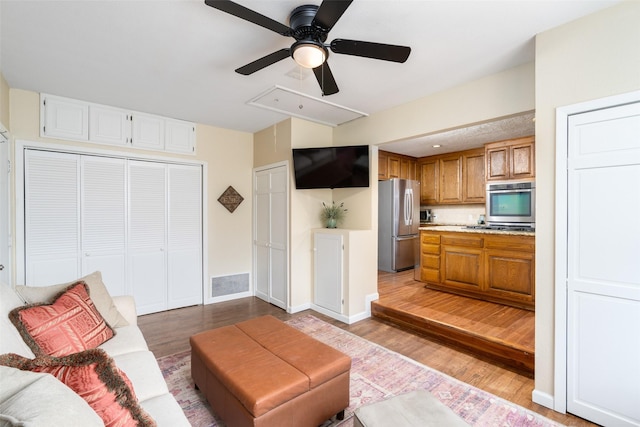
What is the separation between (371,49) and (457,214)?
4825mm

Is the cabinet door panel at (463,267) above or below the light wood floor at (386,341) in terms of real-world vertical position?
above

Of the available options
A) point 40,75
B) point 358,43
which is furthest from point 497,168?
point 40,75

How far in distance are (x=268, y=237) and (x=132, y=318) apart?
2.13m

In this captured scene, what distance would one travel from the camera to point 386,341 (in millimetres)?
3055

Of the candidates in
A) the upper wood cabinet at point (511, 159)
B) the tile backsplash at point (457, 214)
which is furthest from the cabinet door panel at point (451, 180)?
the upper wood cabinet at point (511, 159)

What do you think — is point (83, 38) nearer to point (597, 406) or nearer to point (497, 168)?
point (597, 406)

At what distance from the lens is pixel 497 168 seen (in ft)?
14.6

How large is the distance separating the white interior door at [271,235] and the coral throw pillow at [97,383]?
2896 mm

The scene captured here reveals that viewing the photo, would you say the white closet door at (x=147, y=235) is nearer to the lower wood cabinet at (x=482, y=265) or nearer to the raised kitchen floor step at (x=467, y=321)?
the raised kitchen floor step at (x=467, y=321)

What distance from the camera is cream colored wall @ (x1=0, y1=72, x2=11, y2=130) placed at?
271 centimetres

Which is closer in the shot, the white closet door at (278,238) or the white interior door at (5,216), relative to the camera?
the white interior door at (5,216)

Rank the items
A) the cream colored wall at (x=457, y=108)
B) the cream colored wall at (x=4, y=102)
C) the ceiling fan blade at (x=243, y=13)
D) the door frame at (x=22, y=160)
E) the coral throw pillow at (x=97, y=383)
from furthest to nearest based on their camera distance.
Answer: the door frame at (x=22, y=160) < the cream colored wall at (x=4, y=102) < the cream colored wall at (x=457, y=108) < the ceiling fan blade at (x=243, y=13) < the coral throw pillow at (x=97, y=383)

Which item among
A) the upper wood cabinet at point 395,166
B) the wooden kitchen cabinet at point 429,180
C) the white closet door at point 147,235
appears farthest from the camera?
the wooden kitchen cabinet at point 429,180

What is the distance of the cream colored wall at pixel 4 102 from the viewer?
2.71 meters
